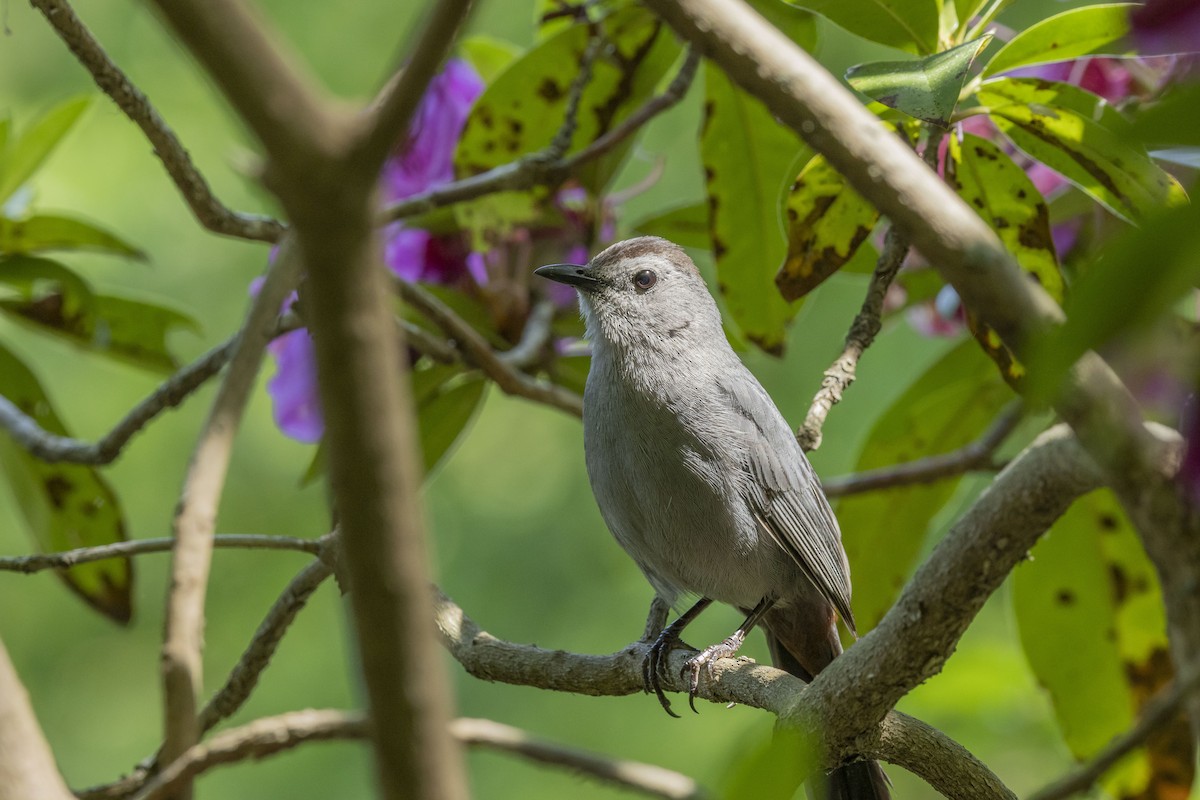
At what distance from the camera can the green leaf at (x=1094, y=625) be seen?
297cm

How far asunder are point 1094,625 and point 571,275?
1.64 meters

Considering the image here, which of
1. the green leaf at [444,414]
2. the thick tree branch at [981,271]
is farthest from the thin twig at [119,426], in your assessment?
the thick tree branch at [981,271]

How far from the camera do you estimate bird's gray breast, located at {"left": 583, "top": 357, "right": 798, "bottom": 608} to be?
9.27 ft

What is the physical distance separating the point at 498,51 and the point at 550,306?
0.96 meters

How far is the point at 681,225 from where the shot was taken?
11.7ft

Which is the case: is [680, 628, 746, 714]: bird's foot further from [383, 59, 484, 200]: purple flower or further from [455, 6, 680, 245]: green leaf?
[383, 59, 484, 200]: purple flower

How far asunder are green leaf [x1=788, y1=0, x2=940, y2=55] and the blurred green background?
348cm

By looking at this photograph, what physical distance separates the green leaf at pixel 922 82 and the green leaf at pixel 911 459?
4.93 ft

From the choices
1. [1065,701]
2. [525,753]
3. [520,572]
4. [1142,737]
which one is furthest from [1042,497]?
[520,572]

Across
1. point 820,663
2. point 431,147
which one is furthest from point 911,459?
point 431,147

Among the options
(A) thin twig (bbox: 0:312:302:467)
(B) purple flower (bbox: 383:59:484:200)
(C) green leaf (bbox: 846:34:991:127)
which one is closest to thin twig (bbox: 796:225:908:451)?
(C) green leaf (bbox: 846:34:991:127)

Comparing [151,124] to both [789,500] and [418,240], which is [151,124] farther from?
[789,500]

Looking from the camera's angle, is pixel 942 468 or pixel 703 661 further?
pixel 942 468

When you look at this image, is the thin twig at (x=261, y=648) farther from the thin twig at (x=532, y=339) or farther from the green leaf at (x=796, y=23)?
the green leaf at (x=796, y=23)
